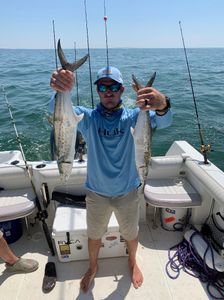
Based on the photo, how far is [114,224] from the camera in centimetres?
303

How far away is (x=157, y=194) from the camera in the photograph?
3.42 m

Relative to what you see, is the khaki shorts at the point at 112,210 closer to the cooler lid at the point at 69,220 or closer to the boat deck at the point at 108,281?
the cooler lid at the point at 69,220

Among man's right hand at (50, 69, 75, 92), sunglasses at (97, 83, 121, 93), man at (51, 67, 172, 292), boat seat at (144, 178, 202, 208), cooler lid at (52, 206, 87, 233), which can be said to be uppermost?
man's right hand at (50, 69, 75, 92)

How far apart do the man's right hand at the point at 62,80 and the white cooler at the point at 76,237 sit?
1.65 metres

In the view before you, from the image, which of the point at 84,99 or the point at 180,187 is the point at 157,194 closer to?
the point at 180,187

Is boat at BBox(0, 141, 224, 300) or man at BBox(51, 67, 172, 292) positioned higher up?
man at BBox(51, 67, 172, 292)

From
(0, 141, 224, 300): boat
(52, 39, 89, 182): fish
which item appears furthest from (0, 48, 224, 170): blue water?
(52, 39, 89, 182): fish

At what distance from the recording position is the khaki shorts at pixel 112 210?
2.54 m

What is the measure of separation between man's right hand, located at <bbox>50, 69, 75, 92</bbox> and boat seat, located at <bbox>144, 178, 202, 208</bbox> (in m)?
1.95

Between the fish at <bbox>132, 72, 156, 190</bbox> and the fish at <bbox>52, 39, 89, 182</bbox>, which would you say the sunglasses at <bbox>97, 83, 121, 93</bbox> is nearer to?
the fish at <bbox>132, 72, 156, 190</bbox>

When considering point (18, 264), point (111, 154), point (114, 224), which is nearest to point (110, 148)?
point (111, 154)

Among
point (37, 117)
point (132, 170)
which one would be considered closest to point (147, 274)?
point (132, 170)

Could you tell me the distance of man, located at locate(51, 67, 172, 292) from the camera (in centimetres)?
223

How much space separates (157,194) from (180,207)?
309mm
